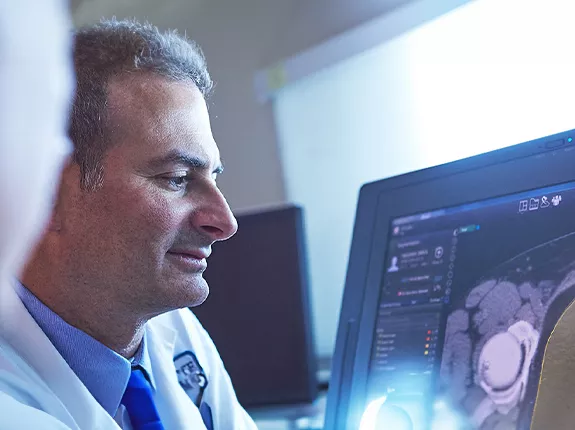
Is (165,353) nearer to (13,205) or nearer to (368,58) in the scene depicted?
(13,205)

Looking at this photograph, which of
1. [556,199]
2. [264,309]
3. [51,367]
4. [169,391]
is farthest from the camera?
[264,309]

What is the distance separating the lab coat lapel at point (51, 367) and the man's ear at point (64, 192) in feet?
0.37

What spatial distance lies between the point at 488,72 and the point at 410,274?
965 millimetres

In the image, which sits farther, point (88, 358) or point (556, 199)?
point (88, 358)

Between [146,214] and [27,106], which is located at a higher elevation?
[146,214]

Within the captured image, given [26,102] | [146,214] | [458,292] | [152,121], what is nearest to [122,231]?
[146,214]

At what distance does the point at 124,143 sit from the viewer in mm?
862

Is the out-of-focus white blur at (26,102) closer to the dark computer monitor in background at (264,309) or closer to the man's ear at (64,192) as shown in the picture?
the man's ear at (64,192)

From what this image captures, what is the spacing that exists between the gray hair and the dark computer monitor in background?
1.91ft

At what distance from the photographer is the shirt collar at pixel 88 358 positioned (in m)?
0.83

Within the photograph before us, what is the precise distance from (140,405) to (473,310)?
1.47 ft

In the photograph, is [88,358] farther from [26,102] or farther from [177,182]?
[26,102]

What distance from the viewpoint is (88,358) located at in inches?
33.2

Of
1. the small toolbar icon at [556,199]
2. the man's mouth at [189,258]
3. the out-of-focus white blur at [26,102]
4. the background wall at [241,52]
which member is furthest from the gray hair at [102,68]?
the background wall at [241,52]
